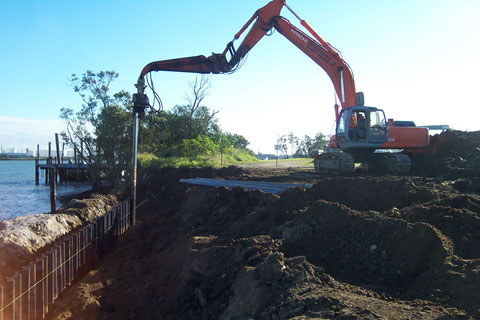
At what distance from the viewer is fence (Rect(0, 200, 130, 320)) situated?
5.63m

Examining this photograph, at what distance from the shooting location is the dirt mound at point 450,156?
45.9 ft

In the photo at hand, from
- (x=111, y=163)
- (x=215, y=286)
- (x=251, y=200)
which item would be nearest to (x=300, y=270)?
(x=215, y=286)

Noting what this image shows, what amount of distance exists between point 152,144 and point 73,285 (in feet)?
89.1

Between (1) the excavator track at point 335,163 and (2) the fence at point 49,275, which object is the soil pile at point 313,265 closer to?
(2) the fence at point 49,275

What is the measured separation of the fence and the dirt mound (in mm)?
11914

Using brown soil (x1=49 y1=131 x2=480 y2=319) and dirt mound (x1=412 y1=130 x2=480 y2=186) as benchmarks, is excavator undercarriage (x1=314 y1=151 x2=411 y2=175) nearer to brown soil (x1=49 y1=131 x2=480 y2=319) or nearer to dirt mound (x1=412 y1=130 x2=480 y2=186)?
dirt mound (x1=412 y1=130 x2=480 y2=186)

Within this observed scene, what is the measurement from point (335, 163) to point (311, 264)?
10871mm

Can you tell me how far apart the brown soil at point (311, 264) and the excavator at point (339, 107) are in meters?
5.31

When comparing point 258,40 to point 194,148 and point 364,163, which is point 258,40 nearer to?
point 364,163

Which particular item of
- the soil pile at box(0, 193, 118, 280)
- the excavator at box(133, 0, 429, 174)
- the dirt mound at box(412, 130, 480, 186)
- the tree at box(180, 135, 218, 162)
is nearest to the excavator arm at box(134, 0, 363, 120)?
the excavator at box(133, 0, 429, 174)

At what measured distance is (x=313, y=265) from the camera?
4727 millimetres

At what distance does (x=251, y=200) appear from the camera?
31.3 ft

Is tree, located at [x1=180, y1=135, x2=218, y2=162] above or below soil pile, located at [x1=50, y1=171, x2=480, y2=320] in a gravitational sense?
above

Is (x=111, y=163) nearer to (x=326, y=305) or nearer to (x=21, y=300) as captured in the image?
(x=21, y=300)
